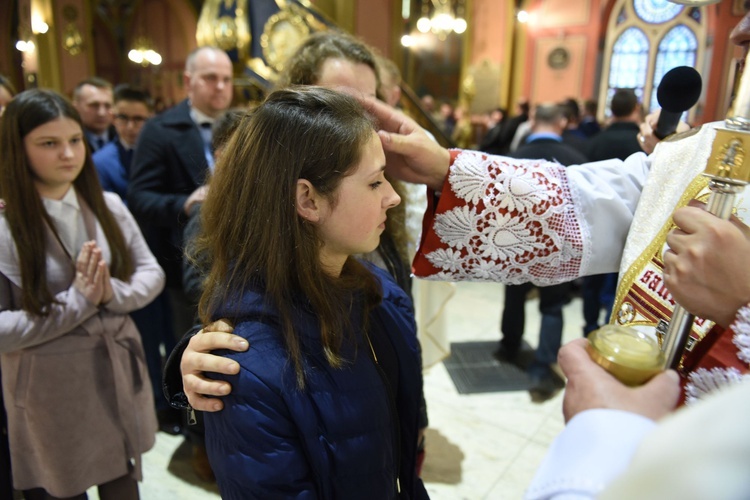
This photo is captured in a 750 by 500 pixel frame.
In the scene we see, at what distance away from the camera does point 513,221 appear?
51.3 inches

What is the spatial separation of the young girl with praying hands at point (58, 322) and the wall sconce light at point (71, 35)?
190 cm

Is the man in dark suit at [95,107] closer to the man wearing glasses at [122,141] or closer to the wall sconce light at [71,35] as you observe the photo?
the man wearing glasses at [122,141]

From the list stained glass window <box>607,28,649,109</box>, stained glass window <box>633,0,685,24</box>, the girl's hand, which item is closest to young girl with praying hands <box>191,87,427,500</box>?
the girl's hand

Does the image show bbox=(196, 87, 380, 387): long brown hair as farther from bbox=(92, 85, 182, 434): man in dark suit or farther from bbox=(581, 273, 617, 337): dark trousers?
bbox=(581, 273, 617, 337): dark trousers

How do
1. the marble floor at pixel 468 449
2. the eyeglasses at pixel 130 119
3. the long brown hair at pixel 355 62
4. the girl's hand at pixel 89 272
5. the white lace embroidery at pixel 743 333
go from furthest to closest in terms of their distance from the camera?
the eyeglasses at pixel 130 119
the marble floor at pixel 468 449
the girl's hand at pixel 89 272
the long brown hair at pixel 355 62
the white lace embroidery at pixel 743 333

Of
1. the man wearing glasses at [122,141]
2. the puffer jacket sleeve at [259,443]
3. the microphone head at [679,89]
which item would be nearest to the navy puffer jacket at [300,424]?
the puffer jacket sleeve at [259,443]

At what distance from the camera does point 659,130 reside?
4.90ft

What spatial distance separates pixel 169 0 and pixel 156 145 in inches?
369

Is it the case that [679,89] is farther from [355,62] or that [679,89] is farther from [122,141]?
[122,141]

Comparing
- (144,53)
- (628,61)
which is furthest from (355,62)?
(628,61)

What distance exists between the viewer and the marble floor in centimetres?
252

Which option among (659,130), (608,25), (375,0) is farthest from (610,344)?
(608,25)

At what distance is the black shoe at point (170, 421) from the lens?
2.89 meters

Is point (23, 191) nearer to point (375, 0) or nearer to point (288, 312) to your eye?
point (288, 312)
